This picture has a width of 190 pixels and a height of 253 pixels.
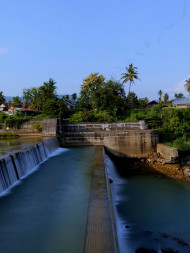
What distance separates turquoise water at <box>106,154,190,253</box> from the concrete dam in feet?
4.58

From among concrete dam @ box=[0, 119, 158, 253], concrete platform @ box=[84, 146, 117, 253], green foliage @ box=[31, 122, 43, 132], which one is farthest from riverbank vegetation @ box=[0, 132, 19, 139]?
concrete platform @ box=[84, 146, 117, 253]

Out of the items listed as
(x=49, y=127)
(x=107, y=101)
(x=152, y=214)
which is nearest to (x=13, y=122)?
(x=49, y=127)

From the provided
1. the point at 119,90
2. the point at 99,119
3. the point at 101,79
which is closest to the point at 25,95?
→ the point at 101,79

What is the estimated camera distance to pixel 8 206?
5688mm

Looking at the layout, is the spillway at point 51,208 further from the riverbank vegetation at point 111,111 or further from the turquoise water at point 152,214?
the riverbank vegetation at point 111,111

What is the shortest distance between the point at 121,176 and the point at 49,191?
6.31 meters

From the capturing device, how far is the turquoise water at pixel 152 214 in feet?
19.1

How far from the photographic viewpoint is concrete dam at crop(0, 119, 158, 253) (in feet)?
13.2

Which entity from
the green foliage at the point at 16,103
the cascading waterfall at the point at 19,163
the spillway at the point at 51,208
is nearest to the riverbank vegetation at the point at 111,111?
the cascading waterfall at the point at 19,163

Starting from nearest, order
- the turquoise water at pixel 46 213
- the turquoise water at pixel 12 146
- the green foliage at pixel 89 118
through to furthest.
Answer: the turquoise water at pixel 46 213, the turquoise water at pixel 12 146, the green foliage at pixel 89 118

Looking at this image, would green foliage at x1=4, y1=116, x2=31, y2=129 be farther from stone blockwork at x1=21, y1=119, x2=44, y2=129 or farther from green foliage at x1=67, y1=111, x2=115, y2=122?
green foliage at x1=67, y1=111, x2=115, y2=122

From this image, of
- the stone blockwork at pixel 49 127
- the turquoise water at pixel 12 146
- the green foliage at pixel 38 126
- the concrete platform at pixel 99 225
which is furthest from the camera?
the green foliage at pixel 38 126

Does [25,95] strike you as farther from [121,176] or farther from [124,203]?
[124,203]

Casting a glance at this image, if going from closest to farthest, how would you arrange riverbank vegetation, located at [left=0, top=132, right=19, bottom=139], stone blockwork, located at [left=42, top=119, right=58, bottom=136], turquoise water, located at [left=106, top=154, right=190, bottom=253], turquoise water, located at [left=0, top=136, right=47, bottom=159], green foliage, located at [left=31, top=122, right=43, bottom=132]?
turquoise water, located at [left=106, top=154, right=190, bottom=253], turquoise water, located at [left=0, top=136, right=47, bottom=159], stone blockwork, located at [left=42, top=119, right=58, bottom=136], riverbank vegetation, located at [left=0, top=132, right=19, bottom=139], green foliage, located at [left=31, top=122, right=43, bottom=132]
